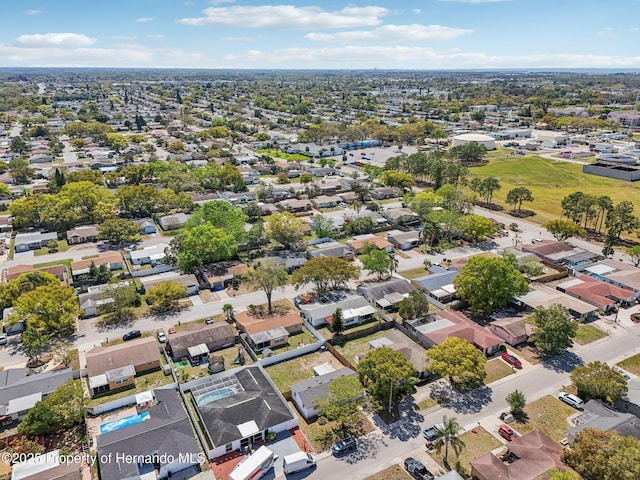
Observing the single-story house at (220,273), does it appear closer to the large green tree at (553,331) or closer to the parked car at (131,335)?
the parked car at (131,335)

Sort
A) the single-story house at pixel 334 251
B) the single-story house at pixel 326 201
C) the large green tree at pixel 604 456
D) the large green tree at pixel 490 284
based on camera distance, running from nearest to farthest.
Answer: the large green tree at pixel 604 456 < the large green tree at pixel 490 284 < the single-story house at pixel 334 251 < the single-story house at pixel 326 201

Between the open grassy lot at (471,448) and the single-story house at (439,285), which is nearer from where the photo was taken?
the open grassy lot at (471,448)

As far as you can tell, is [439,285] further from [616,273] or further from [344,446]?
[344,446]

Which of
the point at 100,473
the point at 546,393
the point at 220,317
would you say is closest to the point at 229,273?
the point at 220,317

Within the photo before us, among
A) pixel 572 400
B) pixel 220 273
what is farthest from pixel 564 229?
pixel 220 273

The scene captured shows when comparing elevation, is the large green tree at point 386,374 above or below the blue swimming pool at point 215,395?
above


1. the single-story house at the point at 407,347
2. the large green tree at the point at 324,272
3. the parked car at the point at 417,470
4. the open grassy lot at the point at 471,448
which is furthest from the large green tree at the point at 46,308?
the open grassy lot at the point at 471,448

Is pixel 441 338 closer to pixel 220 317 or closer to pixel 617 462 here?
pixel 617 462

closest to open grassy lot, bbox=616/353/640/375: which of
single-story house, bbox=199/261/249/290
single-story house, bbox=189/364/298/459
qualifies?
single-story house, bbox=189/364/298/459
